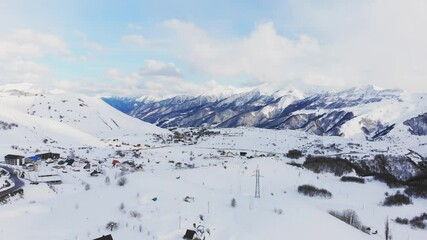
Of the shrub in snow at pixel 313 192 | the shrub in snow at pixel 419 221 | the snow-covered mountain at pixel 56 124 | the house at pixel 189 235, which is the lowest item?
the shrub in snow at pixel 419 221

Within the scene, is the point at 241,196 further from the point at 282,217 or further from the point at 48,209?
the point at 48,209

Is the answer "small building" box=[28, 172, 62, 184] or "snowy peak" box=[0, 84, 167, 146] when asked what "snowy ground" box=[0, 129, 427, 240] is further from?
"snowy peak" box=[0, 84, 167, 146]

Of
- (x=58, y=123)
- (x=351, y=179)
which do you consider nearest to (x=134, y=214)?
(x=351, y=179)

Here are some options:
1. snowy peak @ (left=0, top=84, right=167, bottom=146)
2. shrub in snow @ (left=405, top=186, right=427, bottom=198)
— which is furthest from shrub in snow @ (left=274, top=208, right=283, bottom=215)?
snowy peak @ (left=0, top=84, right=167, bottom=146)

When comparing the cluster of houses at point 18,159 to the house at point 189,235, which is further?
the cluster of houses at point 18,159

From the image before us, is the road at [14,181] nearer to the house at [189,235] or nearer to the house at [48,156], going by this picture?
the house at [48,156]

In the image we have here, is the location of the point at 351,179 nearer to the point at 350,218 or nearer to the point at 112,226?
the point at 350,218

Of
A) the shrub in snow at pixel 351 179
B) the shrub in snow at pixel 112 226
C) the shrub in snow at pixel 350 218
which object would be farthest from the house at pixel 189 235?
the shrub in snow at pixel 351 179
